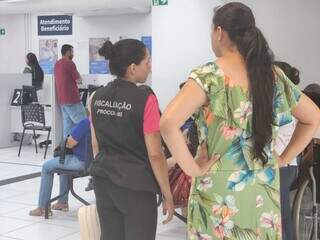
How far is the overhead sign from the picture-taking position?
39.0 ft

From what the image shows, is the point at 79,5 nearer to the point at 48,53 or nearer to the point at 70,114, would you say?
the point at 48,53

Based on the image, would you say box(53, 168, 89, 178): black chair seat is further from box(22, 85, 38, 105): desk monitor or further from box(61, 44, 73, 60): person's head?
box(22, 85, 38, 105): desk monitor

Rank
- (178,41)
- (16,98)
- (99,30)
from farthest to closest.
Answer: (99,30)
(16,98)
(178,41)

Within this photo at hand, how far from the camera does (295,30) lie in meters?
5.28

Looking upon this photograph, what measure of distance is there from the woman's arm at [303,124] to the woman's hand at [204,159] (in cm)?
34

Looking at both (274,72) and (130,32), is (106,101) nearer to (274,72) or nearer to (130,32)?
(274,72)

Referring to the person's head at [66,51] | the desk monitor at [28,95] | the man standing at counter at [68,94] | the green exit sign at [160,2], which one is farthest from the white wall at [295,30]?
the desk monitor at [28,95]

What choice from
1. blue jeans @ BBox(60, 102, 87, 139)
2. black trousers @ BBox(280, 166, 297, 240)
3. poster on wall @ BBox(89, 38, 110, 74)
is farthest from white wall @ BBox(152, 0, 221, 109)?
poster on wall @ BBox(89, 38, 110, 74)

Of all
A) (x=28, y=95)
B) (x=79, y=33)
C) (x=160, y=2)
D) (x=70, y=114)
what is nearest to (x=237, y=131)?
(x=160, y=2)

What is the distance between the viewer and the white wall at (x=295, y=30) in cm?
519

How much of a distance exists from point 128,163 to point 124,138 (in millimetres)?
105

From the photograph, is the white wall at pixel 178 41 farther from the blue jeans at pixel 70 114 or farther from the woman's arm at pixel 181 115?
the woman's arm at pixel 181 115

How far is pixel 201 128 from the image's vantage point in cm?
170

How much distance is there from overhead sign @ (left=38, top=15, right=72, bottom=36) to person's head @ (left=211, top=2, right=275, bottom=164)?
34.8 feet
